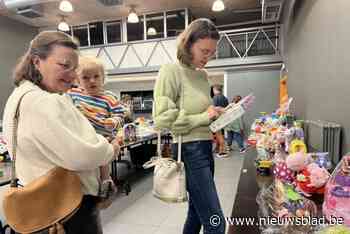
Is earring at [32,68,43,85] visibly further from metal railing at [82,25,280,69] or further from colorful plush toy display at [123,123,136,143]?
metal railing at [82,25,280,69]

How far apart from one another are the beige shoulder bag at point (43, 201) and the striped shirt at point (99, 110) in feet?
2.16

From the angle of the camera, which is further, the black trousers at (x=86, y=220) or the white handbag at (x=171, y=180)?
A: the white handbag at (x=171, y=180)

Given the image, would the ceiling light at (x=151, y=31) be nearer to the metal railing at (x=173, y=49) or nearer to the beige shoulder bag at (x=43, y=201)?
the metal railing at (x=173, y=49)

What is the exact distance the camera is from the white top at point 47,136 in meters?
0.80

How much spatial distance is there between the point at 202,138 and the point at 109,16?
8144mm

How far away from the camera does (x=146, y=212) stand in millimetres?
2951

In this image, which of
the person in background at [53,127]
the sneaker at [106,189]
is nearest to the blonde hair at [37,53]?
the person in background at [53,127]

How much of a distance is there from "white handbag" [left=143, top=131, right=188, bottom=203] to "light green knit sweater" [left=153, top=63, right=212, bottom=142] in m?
0.09

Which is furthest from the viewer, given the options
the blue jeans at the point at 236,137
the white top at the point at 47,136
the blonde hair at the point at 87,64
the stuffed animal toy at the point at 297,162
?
the blue jeans at the point at 236,137

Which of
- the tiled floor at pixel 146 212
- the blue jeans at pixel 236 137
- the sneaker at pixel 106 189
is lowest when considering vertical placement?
the tiled floor at pixel 146 212

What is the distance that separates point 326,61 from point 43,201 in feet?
7.94

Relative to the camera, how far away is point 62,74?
0.94 m

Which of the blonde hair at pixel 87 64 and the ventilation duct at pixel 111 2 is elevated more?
the ventilation duct at pixel 111 2

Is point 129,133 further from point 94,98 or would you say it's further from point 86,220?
point 86,220
